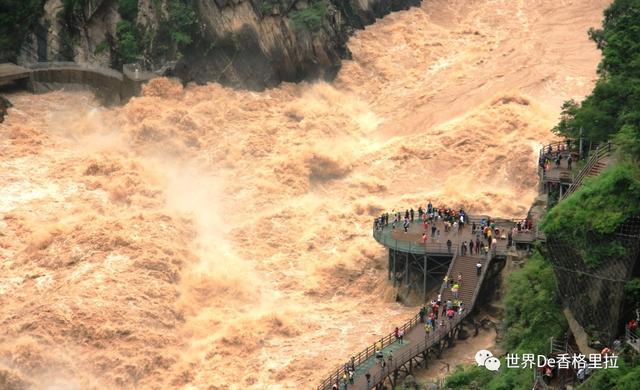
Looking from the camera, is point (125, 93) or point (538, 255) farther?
point (125, 93)

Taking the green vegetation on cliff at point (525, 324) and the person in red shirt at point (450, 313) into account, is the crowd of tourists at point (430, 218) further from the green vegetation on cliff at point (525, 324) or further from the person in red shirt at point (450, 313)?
the green vegetation on cliff at point (525, 324)

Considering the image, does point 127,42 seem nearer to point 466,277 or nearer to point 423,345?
point 466,277

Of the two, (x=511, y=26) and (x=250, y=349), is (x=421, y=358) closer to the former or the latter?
(x=250, y=349)

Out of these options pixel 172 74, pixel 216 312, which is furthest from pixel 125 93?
pixel 216 312

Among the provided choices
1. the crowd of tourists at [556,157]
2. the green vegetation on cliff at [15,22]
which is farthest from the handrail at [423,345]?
the green vegetation on cliff at [15,22]

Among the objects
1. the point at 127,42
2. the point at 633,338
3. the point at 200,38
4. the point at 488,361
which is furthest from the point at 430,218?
the point at 127,42

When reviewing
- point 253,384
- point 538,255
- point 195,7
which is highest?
point 195,7

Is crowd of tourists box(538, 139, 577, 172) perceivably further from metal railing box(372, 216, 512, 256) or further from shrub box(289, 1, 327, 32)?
shrub box(289, 1, 327, 32)
